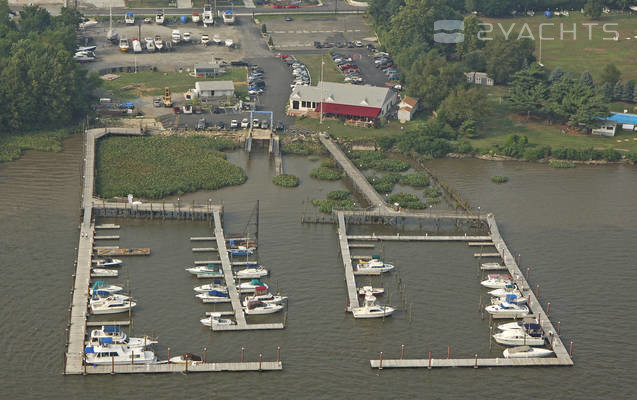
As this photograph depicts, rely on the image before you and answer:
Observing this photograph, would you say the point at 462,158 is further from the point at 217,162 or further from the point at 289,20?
the point at 289,20

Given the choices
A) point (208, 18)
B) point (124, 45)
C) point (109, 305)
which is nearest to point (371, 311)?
point (109, 305)

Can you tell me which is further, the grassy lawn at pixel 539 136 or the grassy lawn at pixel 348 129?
the grassy lawn at pixel 348 129

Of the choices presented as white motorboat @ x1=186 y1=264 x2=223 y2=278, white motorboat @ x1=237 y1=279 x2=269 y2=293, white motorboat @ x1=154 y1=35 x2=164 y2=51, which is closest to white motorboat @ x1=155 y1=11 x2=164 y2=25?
white motorboat @ x1=154 y1=35 x2=164 y2=51

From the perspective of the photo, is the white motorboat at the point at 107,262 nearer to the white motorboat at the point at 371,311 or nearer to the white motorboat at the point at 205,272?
the white motorboat at the point at 205,272

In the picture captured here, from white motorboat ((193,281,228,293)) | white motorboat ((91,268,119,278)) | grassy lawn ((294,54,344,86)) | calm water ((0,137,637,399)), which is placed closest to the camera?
calm water ((0,137,637,399))

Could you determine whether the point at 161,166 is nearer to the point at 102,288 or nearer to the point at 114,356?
the point at 102,288

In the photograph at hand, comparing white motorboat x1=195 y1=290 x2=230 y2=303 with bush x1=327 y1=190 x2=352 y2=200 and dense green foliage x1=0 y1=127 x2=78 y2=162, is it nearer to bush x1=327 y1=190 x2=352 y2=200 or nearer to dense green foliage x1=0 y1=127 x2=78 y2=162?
bush x1=327 y1=190 x2=352 y2=200

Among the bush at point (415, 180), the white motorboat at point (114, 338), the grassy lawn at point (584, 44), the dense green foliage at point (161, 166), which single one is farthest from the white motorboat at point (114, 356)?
the grassy lawn at point (584, 44)
